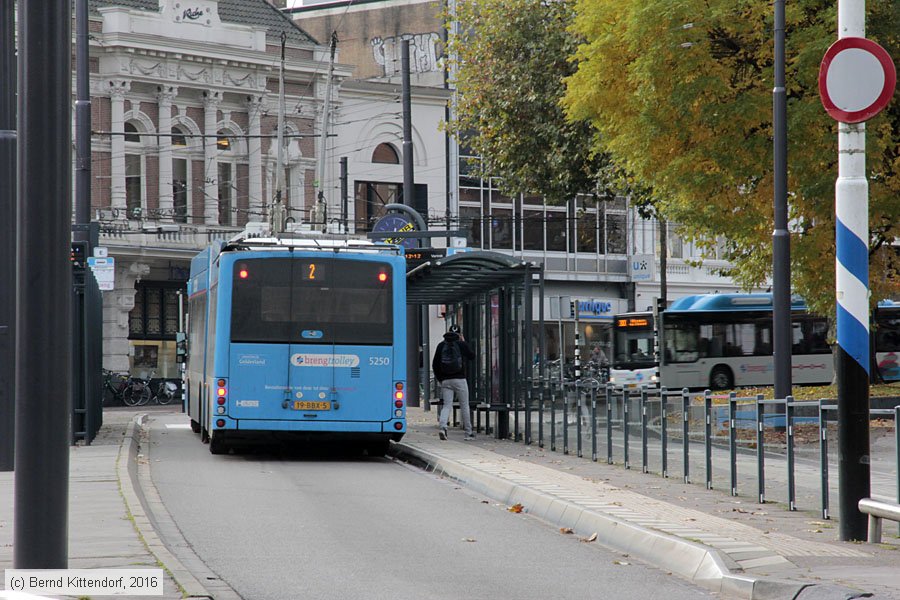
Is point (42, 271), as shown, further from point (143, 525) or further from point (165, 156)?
point (165, 156)

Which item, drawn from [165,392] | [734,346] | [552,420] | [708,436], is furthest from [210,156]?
[708,436]

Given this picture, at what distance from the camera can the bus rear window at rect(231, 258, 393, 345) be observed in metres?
19.8

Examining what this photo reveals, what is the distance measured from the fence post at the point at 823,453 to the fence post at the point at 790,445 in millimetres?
551

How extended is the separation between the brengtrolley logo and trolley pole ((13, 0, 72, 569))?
40.3ft

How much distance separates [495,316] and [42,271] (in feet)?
57.7

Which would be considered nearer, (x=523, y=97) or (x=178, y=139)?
(x=523, y=97)

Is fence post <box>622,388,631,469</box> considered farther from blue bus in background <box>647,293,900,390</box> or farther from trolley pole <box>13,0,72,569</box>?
Result: blue bus in background <box>647,293,900,390</box>

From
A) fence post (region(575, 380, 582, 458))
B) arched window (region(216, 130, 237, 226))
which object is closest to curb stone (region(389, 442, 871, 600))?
fence post (region(575, 380, 582, 458))

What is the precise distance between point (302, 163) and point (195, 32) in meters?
5.93

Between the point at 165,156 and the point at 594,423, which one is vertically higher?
the point at 165,156

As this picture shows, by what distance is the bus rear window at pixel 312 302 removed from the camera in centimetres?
1978

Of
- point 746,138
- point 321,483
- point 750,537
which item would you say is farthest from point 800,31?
point 750,537

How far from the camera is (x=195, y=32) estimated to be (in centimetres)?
4859

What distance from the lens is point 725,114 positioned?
2367cm
